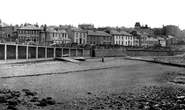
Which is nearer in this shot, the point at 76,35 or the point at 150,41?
the point at 76,35

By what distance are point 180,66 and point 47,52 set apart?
28.7m

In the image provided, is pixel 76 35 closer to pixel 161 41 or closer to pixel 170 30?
pixel 161 41

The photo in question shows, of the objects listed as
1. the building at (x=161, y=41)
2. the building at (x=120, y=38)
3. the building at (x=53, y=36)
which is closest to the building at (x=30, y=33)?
the building at (x=53, y=36)

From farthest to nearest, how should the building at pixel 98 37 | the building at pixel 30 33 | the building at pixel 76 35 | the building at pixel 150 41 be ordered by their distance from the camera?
1. the building at pixel 150 41
2. the building at pixel 98 37
3. the building at pixel 76 35
4. the building at pixel 30 33

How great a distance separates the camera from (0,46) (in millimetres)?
46812

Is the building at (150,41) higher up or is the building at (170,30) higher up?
the building at (170,30)

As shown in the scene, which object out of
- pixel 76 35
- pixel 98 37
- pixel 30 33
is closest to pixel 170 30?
pixel 98 37

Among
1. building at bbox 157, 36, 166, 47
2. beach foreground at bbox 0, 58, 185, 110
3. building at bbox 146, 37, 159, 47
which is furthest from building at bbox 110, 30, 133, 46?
beach foreground at bbox 0, 58, 185, 110

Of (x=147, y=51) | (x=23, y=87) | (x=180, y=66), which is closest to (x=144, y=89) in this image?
(x=23, y=87)

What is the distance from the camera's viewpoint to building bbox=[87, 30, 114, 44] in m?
86.4

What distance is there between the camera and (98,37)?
88.1m

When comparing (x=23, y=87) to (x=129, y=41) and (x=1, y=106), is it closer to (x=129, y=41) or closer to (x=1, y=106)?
(x=1, y=106)

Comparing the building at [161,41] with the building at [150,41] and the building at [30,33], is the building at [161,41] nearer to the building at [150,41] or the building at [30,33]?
the building at [150,41]

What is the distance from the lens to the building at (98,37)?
8644cm
